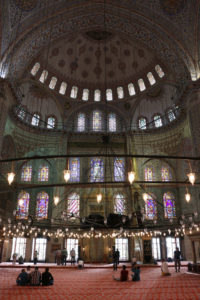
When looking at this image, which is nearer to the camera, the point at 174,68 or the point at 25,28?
the point at 25,28

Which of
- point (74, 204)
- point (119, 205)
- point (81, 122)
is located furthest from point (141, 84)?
point (74, 204)

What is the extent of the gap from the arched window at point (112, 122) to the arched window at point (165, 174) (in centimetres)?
609

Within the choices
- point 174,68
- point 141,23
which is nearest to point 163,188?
point 174,68

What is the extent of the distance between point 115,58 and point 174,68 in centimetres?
785

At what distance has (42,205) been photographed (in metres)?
21.9

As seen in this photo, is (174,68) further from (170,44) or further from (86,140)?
(86,140)

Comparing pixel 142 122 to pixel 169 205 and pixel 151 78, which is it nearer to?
pixel 151 78

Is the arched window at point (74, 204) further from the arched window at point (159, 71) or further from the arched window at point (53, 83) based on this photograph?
the arched window at point (159, 71)

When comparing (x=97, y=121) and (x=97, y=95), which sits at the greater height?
(x=97, y=95)

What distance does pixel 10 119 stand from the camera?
1930 cm

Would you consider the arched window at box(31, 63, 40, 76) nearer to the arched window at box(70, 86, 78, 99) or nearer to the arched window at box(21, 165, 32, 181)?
the arched window at box(70, 86, 78, 99)

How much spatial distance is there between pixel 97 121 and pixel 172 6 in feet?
39.1

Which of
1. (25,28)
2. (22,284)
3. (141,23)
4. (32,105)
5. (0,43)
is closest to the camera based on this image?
(22,284)

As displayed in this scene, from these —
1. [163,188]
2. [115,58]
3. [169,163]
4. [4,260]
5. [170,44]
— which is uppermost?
[115,58]
